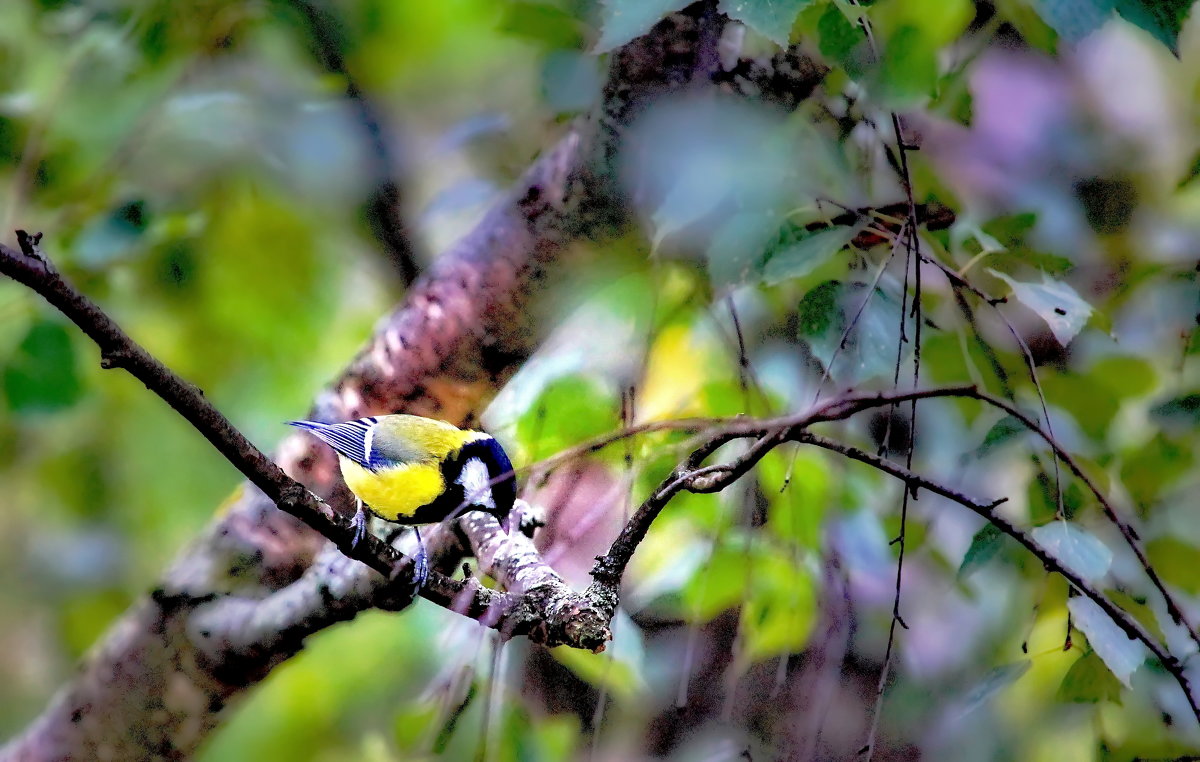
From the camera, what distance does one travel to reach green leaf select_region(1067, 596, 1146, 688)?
Result: 531 mm

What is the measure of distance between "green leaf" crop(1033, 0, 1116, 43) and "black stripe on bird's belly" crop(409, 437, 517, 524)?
43cm

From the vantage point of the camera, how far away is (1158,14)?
0.61m

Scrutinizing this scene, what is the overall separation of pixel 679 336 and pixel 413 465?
27cm

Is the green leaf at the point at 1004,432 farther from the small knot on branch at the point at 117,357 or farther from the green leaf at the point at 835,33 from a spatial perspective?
the small knot on branch at the point at 117,357

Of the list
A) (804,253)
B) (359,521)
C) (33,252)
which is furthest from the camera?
(359,521)

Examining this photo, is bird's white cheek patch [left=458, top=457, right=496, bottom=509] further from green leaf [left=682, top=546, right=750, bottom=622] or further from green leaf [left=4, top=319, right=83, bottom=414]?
green leaf [left=4, top=319, right=83, bottom=414]

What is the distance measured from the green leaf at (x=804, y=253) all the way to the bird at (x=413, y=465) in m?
0.23

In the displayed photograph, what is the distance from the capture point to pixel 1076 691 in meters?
0.63

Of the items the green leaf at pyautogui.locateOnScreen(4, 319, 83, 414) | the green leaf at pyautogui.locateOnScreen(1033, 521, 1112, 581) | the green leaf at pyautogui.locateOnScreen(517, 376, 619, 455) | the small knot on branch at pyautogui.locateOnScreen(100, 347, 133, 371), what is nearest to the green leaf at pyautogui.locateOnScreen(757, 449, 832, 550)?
the green leaf at pyautogui.locateOnScreen(517, 376, 619, 455)

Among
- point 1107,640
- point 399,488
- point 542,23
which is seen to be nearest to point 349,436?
point 399,488

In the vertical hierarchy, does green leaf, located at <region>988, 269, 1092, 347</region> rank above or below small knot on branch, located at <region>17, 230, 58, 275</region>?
above

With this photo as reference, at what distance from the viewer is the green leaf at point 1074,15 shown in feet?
1.93

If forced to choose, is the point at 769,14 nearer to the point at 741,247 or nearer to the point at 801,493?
the point at 741,247

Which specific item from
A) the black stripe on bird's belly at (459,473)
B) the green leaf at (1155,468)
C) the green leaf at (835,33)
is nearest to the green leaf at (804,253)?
the green leaf at (835,33)
